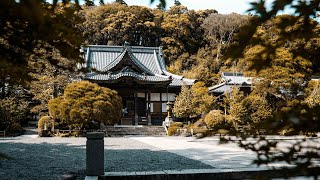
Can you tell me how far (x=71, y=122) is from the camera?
64.6ft

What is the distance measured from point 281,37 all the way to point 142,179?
4250 mm

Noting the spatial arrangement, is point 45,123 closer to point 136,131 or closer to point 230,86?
point 136,131

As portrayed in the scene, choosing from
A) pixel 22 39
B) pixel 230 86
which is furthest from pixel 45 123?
pixel 22 39

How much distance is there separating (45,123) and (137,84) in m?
8.98

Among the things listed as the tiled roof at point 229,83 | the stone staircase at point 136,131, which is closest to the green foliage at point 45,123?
the stone staircase at point 136,131

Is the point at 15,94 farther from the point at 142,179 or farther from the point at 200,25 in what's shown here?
the point at 200,25

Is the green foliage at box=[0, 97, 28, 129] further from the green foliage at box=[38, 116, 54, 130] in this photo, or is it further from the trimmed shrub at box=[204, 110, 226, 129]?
the trimmed shrub at box=[204, 110, 226, 129]

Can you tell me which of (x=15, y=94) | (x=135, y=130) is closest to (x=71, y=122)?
(x=135, y=130)

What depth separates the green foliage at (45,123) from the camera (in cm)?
1977

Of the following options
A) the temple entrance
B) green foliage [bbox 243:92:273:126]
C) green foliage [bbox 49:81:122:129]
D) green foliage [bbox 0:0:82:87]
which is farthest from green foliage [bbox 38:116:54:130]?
green foliage [bbox 0:0:82:87]

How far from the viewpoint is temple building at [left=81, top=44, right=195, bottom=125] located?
2538 centimetres

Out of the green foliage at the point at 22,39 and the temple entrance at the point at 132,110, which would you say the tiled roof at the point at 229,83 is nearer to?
the temple entrance at the point at 132,110

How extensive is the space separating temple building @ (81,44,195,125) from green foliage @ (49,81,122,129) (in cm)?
457

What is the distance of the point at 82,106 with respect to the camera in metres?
19.3
